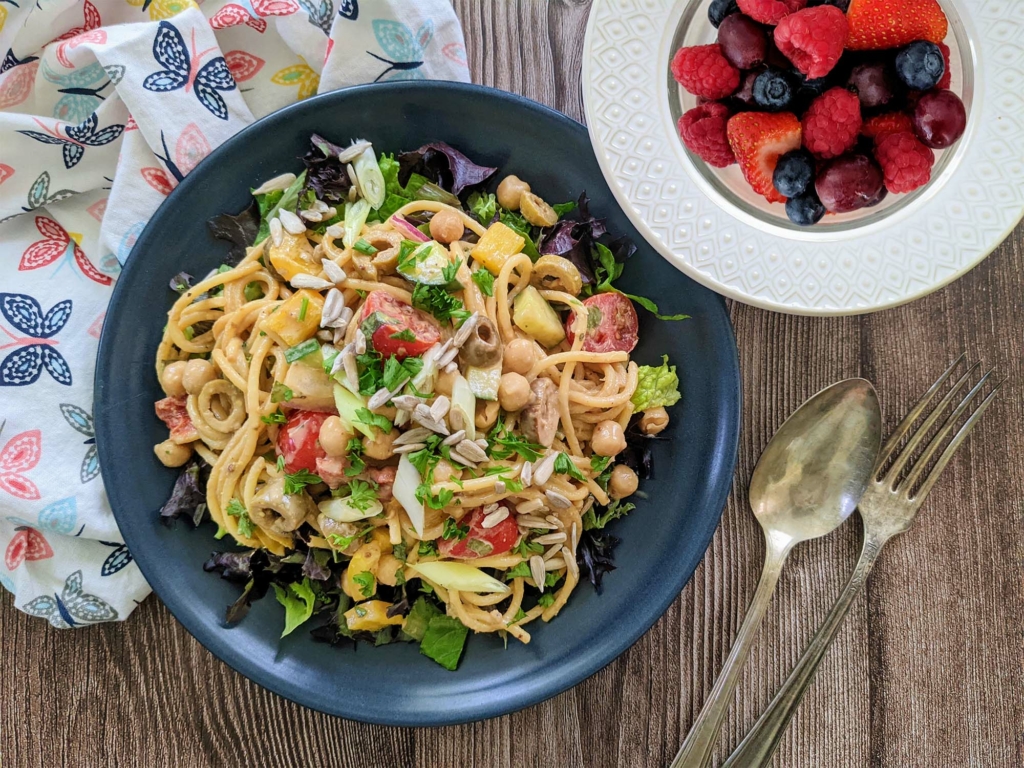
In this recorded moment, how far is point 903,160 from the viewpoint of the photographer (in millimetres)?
2246

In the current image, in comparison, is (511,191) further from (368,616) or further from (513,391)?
(368,616)

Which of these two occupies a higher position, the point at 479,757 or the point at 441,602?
the point at 441,602

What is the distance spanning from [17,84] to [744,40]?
9.13 feet

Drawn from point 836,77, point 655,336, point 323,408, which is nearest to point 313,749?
point 323,408

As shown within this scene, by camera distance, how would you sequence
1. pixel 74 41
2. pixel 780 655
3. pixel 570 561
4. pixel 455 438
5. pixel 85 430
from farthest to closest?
pixel 780 655 → pixel 85 430 → pixel 74 41 → pixel 570 561 → pixel 455 438

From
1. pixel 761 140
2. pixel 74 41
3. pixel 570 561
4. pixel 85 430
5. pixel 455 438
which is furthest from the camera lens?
pixel 85 430

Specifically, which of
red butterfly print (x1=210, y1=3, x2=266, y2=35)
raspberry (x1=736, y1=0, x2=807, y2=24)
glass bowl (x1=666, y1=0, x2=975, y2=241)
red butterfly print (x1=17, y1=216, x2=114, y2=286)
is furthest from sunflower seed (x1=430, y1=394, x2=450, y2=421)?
red butterfly print (x1=210, y1=3, x2=266, y2=35)

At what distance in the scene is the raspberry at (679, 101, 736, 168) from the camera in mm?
2445

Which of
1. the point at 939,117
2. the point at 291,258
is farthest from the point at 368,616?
the point at 939,117

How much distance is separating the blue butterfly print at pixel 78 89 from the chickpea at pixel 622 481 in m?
2.47

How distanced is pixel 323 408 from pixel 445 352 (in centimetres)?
48

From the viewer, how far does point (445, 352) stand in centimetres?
246

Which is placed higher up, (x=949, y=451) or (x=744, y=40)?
(x=744, y=40)

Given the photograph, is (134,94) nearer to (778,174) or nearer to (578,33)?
(578,33)
